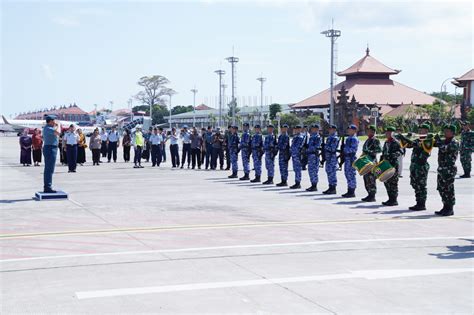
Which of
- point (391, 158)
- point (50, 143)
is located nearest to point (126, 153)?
point (50, 143)

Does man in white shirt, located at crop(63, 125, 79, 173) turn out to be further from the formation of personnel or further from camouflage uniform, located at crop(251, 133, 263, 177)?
camouflage uniform, located at crop(251, 133, 263, 177)

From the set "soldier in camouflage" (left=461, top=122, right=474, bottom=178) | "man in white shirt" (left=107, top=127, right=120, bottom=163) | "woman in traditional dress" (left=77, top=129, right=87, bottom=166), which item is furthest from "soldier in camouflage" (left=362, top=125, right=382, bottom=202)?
"man in white shirt" (left=107, top=127, right=120, bottom=163)

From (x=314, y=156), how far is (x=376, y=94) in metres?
81.1

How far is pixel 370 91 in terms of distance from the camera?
316ft

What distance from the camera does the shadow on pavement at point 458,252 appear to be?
8.74 metres

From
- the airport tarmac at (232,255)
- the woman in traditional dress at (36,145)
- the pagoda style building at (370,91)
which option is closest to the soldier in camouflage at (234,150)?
the airport tarmac at (232,255)

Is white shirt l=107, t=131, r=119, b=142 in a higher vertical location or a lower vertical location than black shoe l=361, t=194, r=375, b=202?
higher

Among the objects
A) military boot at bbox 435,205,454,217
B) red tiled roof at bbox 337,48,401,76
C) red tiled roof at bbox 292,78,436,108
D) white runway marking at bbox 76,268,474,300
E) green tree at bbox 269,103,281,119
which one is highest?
red tiled roof at bbox 337,48,401,76

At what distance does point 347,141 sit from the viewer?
53.6 feet

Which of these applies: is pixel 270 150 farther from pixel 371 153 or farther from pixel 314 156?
pixel 371 153

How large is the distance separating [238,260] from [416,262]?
229 centimetres

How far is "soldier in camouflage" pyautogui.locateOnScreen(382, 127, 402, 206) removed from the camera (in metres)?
14.4

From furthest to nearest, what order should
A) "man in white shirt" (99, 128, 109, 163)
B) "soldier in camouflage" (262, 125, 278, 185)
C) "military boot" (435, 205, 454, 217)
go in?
"man in white shirt" (99, 128, 109, 163), "soldier in camouflage" (262, 125, 278, 185), "military boot" (435, 205, 454, 217)

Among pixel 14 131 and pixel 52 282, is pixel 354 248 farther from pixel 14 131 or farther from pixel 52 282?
pixel 14 131
